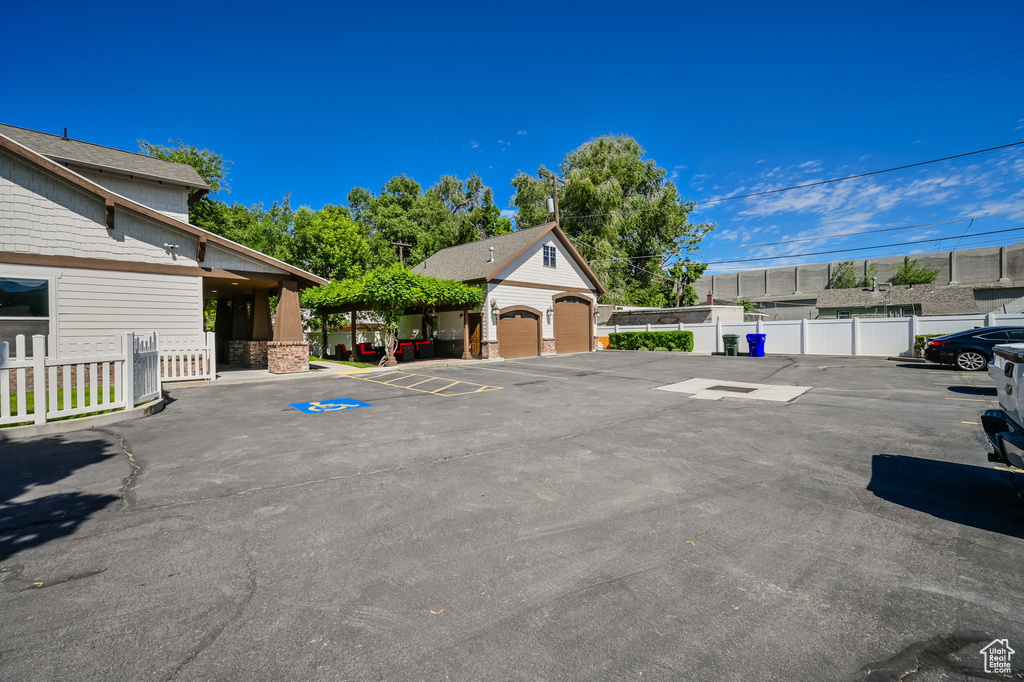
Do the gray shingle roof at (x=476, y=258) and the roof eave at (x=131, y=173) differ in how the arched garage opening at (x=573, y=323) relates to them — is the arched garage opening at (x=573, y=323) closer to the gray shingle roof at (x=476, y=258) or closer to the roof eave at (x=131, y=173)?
the gray shingle roof at (x=476, y=258)

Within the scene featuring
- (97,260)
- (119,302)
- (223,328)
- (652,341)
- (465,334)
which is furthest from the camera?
(652,341)

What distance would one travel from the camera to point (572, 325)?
26.6 metres

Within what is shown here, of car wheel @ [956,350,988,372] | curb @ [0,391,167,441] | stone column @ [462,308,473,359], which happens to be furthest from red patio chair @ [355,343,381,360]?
car wheel @ [956,350,988,372]

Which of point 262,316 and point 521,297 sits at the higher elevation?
point 521,297

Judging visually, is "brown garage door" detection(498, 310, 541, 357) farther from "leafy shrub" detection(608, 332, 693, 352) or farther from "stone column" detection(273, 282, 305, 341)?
"stone column" detection(273, 282, 305, 341)

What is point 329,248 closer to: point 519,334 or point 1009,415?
point 519,334

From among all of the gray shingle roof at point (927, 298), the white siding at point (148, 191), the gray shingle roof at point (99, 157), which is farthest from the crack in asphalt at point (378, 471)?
the gray shingle roof at point (927, 298)

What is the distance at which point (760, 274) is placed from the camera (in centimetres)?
5238

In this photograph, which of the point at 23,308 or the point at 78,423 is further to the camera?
the point at 23,308

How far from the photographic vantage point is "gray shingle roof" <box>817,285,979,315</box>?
32.6 metres

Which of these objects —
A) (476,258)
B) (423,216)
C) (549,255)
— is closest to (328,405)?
(476,258)

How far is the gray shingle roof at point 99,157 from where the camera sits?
14.7 m

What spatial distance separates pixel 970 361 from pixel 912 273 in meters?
39.9

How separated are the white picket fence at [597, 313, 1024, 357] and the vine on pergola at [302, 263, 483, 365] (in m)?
13.0
